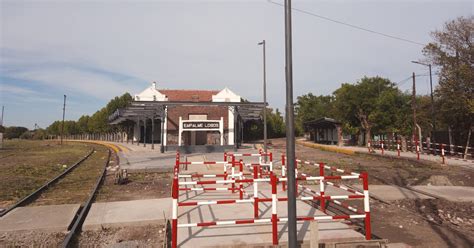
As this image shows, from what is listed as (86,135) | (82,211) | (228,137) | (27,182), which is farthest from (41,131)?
(82,211)

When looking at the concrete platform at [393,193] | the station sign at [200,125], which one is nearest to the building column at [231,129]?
the station sign at [200,125]

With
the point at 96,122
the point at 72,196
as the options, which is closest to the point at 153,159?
the point at 72,196

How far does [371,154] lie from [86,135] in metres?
95.5

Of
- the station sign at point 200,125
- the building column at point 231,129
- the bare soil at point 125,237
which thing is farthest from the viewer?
the building column at point 231,129

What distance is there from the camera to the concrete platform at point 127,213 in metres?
6.80

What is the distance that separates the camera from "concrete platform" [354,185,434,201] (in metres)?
10.1

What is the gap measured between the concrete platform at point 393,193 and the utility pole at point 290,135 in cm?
667

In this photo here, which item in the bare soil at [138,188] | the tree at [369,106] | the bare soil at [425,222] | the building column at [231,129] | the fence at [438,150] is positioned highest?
the tree at [369,106]

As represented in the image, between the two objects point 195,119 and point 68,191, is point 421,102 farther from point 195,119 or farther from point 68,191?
point 68,191

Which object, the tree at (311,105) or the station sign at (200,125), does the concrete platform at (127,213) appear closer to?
the station sign at (200,125)

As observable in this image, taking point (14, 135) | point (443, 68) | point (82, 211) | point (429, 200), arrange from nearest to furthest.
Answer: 1. point (82, 211)
2. point (429, 200)
3. point (443, 68)
4. point (14, 135)

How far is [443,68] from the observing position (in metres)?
22.8

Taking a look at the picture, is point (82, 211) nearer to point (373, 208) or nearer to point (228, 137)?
point (373, 208)

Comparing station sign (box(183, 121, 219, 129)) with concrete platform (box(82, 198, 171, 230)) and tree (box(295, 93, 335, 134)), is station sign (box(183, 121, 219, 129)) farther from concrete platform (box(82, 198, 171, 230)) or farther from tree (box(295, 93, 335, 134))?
tree (box(295, 93, 335, 134))
